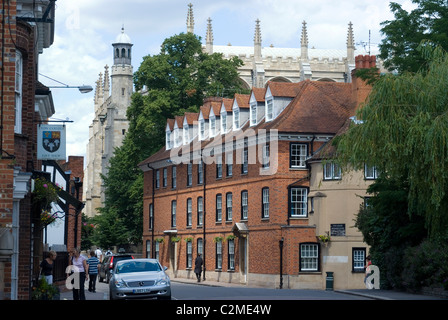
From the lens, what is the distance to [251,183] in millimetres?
50781

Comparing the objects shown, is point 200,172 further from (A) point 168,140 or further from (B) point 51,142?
(B) point 51,142

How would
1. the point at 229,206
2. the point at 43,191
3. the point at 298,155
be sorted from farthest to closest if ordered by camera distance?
the point at 229,206
the point at 298,155
the point at 43,191

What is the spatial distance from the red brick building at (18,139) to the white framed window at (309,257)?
68.7 feet

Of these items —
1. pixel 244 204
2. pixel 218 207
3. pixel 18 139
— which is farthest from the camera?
pixel 218 207

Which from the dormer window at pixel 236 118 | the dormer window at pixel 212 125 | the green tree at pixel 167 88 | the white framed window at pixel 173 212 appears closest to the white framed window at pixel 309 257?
the dormer window at pixel 236 118

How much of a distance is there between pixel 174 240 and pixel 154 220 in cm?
545

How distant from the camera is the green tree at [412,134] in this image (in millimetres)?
25500

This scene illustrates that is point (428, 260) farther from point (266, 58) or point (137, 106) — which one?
point (266, 58)

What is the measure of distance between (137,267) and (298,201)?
21.4 meters

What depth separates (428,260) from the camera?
32938 millimetres

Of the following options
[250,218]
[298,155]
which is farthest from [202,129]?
[298,155]
